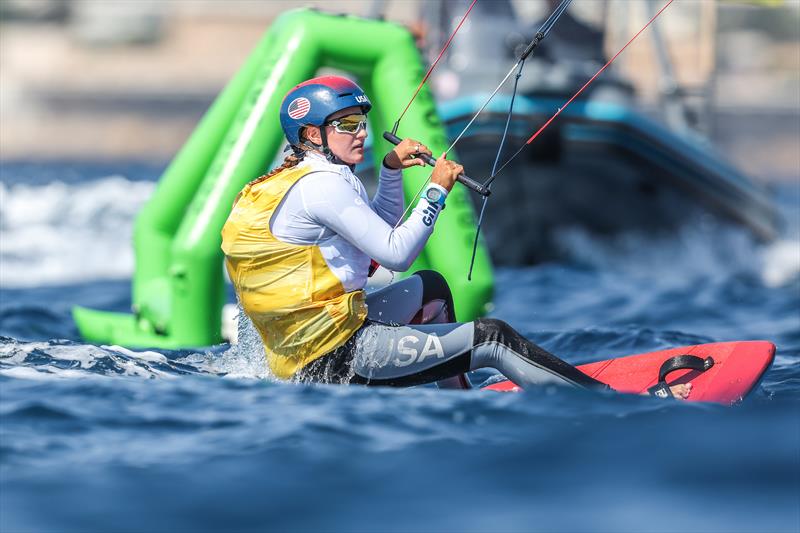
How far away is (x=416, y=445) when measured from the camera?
3658mm

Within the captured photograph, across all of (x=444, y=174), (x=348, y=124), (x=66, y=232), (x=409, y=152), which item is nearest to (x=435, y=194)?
(x=444, y=174)

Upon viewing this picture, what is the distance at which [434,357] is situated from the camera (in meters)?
4.18

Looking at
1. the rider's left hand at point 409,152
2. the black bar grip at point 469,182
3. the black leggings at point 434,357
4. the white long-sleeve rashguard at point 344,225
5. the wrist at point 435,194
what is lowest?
the black leggings at point 434,357

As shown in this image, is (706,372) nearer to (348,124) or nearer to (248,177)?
(348,124)

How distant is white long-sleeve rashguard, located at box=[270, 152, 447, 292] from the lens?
4.04 m

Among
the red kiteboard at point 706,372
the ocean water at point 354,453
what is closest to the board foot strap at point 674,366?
the red kiteboard at point 706,372

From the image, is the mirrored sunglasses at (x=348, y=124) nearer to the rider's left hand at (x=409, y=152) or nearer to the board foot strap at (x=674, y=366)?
the rider's left hand at (x=409, y=152)

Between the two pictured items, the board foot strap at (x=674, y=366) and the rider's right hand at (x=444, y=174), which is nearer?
the rider's right hand at (x=444, y=174)

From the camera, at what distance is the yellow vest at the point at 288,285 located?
4.14 meters

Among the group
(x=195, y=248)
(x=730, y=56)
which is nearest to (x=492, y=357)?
(x=195, y=248)

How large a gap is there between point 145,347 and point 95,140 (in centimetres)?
2904

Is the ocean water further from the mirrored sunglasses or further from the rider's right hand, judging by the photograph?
the mirrored sunglasses

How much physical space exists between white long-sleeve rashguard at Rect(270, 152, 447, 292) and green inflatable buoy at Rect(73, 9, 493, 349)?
5.49 feet

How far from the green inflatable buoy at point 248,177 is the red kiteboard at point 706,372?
1093mm
